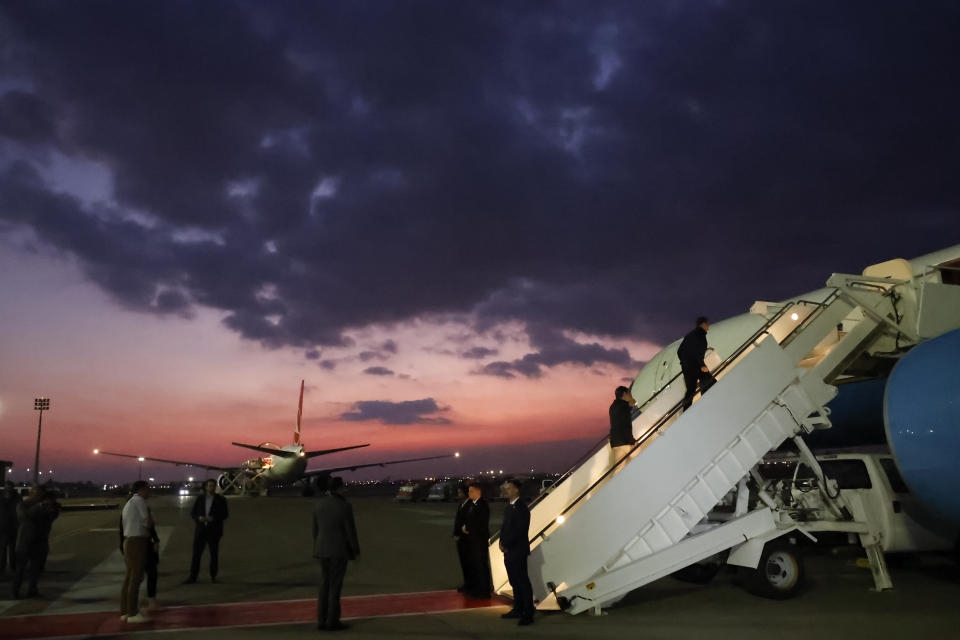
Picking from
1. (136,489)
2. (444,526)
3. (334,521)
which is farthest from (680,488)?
→ (444,526)

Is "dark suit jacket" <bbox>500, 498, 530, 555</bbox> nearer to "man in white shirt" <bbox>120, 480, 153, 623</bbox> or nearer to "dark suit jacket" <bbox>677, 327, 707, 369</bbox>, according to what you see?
"dark suit jacket" <bbox>677, 327, 707, 369</bbox>

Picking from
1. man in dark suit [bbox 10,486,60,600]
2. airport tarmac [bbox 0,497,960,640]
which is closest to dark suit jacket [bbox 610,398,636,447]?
airport tarmac [bbox 0,497,960,640]

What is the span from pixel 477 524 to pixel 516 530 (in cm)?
165

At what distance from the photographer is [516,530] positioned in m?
8.21

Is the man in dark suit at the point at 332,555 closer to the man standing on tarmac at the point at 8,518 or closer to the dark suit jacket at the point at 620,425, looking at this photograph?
the dark suit jacket at the point at 620,425

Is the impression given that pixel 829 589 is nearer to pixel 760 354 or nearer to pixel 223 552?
pixel 760 354

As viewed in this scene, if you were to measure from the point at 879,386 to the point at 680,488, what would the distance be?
299 inches

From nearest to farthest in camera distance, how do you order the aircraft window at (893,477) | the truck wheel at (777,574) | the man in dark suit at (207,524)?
1. the truck wheel at (777,574)
2. the aircraft window at (893,477)
3. the man in dark suit at (207,524)

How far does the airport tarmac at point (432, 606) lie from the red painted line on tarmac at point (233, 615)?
14 mm

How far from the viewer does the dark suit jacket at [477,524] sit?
9727 mm

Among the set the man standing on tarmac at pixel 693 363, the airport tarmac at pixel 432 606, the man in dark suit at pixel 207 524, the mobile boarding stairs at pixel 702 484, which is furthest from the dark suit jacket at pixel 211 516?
the man standing on tarmac at pixel 693 363

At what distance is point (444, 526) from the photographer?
79.0 ft

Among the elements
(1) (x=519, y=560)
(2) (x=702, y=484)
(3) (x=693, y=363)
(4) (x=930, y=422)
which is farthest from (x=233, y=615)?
(4) (x=930, y=422)

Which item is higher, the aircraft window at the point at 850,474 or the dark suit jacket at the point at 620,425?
the dark suit jacket at the point at 620,425
